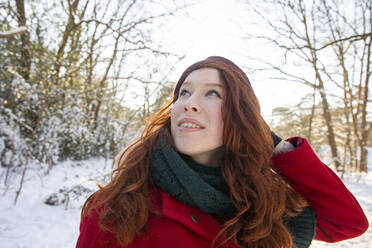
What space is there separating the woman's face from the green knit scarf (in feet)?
0.30

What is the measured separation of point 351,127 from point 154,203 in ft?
35.5

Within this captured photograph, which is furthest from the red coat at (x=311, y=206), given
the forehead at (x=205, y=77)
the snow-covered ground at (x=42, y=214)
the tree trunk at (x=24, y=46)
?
the tree trunk at (x=24, y=46)

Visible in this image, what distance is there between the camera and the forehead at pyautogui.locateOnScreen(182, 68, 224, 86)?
1.33m

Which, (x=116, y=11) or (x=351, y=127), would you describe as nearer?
(x=116, y=11)

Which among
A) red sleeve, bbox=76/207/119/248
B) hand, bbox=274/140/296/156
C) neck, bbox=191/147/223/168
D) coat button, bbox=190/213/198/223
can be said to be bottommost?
red sleeve, bbox=76/207/119/248

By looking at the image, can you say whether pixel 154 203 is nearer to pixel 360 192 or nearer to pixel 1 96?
pixel 1 96

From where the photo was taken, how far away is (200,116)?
124cm

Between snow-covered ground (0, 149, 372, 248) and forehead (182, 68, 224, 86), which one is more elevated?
forehead (182, 68, 224, 86)

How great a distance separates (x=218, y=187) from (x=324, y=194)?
638 millimetres

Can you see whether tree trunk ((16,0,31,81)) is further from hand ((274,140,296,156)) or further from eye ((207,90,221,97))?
hand ((274,140,296,156))

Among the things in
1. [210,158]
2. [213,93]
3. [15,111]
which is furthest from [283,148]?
[15,111]

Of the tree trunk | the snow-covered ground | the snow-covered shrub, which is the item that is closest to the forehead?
the snow-covered ground

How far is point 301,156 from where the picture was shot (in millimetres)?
1287

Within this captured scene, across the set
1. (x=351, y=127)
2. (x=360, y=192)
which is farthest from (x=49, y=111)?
(x=351, y=127)
